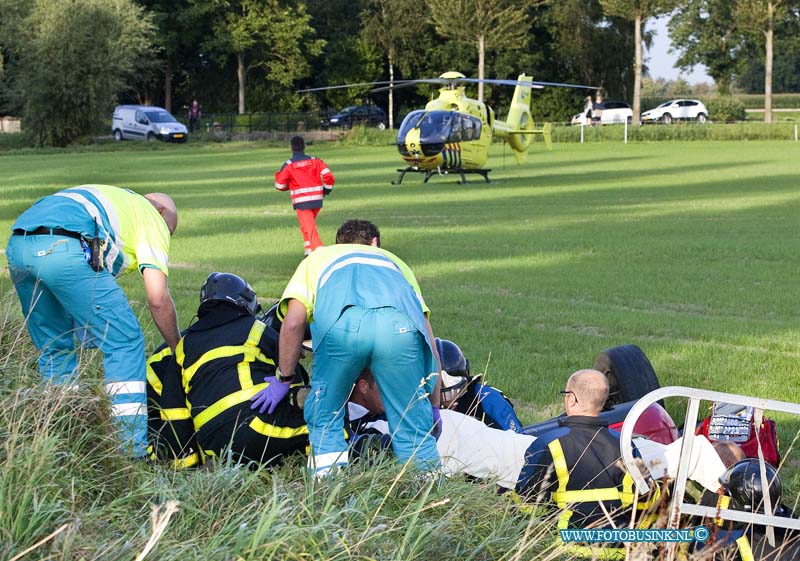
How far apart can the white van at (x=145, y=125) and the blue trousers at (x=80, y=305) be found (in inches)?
2184

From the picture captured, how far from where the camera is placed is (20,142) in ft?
200

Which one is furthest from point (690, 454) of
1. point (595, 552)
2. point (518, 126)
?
point (518, 126)

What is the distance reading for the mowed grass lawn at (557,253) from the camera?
1023 centimetres

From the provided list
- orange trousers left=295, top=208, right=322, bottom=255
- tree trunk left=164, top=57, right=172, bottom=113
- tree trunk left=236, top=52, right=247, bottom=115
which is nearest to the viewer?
orange trousers left=295, top=208, right=322, bottom=255

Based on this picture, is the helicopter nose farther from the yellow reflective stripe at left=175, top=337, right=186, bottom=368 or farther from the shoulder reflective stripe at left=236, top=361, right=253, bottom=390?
the shoulder reflective stripe at left=236, top=361, right=253, bottom=390

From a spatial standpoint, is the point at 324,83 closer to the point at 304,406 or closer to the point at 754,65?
the point at 754,65

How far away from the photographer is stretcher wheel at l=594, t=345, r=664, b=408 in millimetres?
7473

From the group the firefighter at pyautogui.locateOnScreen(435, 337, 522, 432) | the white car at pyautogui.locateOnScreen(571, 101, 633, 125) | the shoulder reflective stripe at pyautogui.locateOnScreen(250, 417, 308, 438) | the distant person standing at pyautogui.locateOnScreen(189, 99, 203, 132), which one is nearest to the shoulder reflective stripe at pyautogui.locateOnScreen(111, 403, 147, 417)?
the shoulder reflective stripe at pyautogui.locateOnScreen(250, 417, 308, 438)

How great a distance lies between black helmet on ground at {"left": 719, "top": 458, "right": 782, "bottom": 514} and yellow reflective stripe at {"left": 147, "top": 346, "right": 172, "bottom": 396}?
337cm

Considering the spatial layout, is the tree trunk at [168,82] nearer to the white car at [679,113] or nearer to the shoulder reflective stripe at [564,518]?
the white car at [679,113]

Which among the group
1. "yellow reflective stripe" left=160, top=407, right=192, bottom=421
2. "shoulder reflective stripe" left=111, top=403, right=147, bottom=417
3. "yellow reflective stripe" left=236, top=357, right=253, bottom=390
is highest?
"yellow reflective stripe" left=236, top=357, right=253, bottom=390

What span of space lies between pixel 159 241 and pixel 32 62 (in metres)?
57.8

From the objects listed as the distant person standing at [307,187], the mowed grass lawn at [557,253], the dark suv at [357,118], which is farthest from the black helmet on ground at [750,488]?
the dark suv at [357,118]

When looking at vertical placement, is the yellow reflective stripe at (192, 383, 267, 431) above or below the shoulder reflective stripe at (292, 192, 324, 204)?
below
